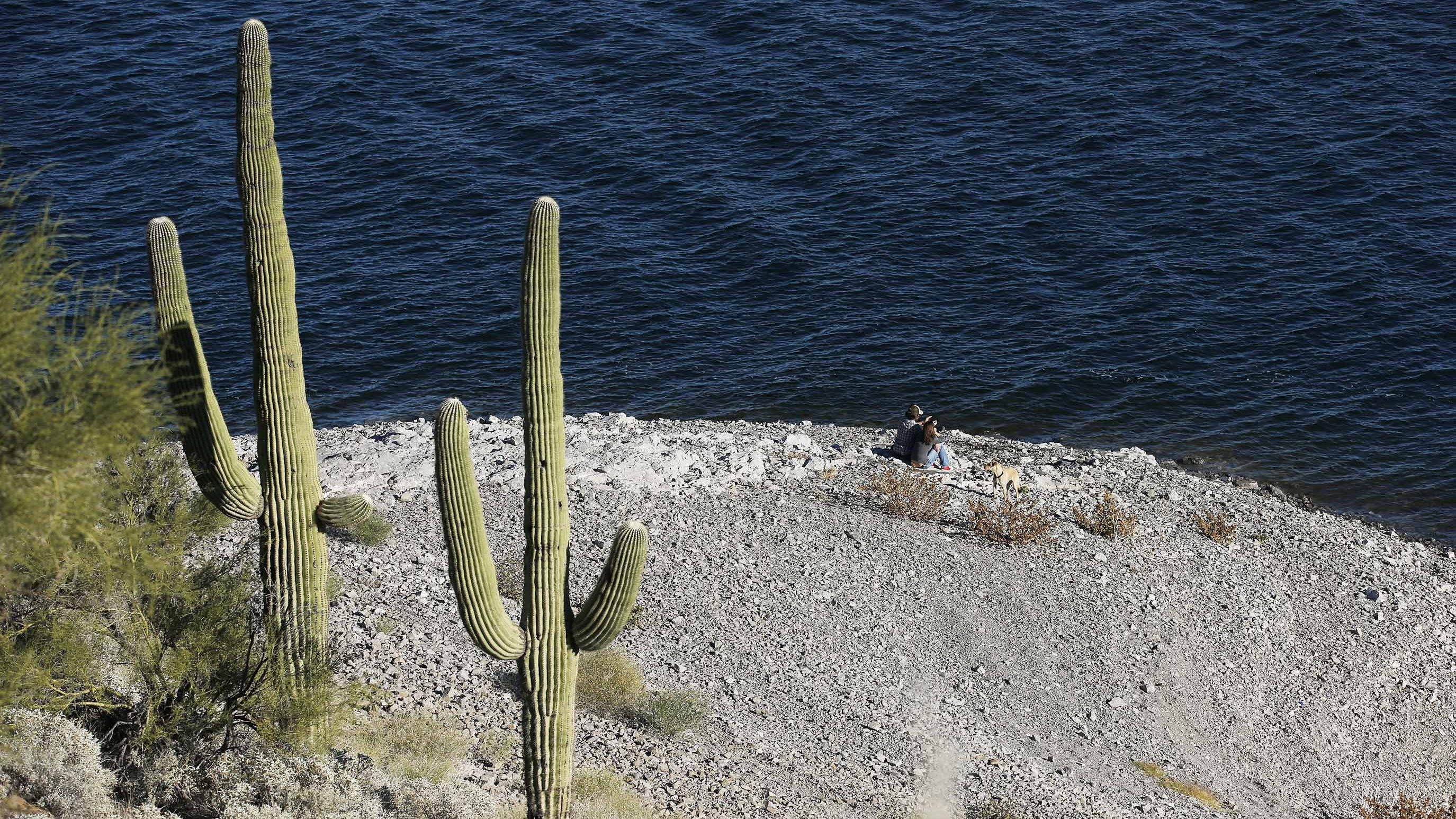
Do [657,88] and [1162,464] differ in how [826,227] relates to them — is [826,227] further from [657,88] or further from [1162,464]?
[1162,464]

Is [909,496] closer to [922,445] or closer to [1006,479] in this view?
[1006,479]

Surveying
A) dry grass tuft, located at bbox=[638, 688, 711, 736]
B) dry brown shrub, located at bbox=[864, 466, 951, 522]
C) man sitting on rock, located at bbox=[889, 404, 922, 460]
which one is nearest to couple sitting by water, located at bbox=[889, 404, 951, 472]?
man sitting on rock, located at bbox=[889, 404, 922, 460]

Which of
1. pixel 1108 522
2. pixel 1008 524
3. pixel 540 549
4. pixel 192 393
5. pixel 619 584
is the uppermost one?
pixel 192 393

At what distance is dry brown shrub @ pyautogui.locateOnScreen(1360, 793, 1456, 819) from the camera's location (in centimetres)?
1481

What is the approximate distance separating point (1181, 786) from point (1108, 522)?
20.5 feet

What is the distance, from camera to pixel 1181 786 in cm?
1535

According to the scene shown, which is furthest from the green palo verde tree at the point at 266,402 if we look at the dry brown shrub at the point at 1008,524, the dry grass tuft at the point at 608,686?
the dry brown shrub at the point at 1008,524

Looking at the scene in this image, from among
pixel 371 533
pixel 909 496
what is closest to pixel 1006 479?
pixel 909 496

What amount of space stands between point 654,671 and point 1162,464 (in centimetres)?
1408

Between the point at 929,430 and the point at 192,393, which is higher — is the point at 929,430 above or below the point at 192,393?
below

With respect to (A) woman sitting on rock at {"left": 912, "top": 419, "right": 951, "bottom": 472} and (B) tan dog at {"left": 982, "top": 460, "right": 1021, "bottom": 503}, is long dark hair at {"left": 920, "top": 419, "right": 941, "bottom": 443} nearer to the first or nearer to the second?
(A) woman sitting on rock at {"left": 912, "top": 419, "right": 951, "bottom": 472}

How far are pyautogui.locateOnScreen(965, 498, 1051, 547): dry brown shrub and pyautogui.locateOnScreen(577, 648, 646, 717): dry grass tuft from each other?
6826mm

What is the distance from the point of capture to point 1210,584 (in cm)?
1997

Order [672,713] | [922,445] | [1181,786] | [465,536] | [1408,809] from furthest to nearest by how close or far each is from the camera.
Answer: [922,445] < [1181,786] < [672,713] < [1408,809] < [465,536]
